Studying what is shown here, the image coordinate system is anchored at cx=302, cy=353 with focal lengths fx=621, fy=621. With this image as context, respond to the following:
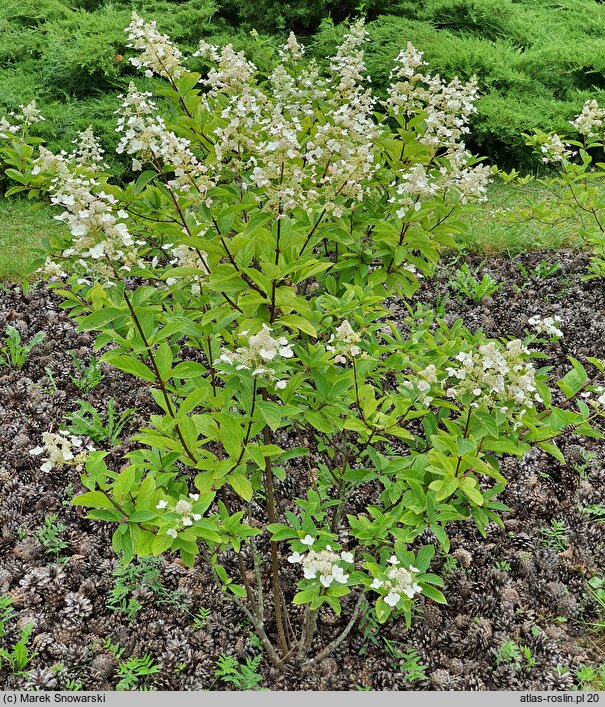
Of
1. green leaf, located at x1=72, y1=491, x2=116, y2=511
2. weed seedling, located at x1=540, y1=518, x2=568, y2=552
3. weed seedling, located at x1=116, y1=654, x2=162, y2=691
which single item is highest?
green leaf, located at x1=72, y1=491, x2=116, y2=511

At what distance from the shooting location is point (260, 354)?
4.76 ft

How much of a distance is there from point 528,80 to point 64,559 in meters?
6.66

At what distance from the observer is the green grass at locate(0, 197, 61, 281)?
4.55 m

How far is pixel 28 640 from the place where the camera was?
2336 mm

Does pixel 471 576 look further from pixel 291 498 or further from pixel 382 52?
pixel 382 52

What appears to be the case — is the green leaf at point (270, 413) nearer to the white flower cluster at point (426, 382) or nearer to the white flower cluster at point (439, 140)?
the white flower cluster at point (426, 382)

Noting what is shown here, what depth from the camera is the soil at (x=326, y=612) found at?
225 cm

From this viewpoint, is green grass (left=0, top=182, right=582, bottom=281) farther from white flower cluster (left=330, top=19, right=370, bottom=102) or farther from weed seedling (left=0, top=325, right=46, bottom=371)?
white flower cluster (left=330, top=19, right=370, bottom=102)

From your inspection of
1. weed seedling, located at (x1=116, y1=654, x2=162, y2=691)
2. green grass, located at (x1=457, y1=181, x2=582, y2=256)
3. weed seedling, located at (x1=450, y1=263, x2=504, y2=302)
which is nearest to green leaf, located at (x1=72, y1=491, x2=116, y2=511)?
weed seedling, located at (x1=116, y1=654, x2=162, y2=691)

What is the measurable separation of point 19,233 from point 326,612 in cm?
435

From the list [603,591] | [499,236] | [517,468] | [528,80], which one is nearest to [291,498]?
[517,468]

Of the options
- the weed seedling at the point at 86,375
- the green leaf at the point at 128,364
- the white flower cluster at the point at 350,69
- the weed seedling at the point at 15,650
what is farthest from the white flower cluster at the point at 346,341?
the weed seedling at the point at 86,375

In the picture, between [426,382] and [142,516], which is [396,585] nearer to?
[426,382]

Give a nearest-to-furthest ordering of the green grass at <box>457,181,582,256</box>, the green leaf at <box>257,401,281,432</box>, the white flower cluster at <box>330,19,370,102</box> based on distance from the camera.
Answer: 1. the green leaf at <box>257,401,281,432</box>
2. the white flower cluster at <box>330,19,370,102</box>
3. the green grass at <box>457,181,582,256</box>
